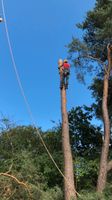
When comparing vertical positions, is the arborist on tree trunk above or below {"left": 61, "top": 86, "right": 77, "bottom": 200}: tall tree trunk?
above

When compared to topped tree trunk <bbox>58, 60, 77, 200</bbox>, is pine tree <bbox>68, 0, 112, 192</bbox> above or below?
above

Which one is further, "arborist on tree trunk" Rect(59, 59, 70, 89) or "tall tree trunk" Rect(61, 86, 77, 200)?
"arborist on tree trunk" Rect(59, 59, 70, 89)

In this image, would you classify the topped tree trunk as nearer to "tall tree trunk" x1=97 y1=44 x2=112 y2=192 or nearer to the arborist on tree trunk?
the arborist on tree trunk

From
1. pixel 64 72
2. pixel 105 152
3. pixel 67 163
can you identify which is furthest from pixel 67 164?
pixel 64 72

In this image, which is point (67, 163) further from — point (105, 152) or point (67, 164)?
point (105, 152)

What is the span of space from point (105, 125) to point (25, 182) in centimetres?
380

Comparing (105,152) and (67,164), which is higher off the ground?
(105,152)

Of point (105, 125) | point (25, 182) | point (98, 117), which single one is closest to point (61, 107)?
point (105, 125)

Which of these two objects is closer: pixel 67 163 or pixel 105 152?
pixel 67 163

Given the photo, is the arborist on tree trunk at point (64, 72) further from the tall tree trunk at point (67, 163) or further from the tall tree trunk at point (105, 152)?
the tall tree trunk at point (105, 152)

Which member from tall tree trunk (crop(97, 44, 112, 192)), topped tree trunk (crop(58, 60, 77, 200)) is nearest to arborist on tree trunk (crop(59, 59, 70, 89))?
topped tree trunk (crop(58, 60, 77, 200))

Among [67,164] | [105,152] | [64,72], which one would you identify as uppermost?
[64,72]

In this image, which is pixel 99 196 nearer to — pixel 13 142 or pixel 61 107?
pixel 61 107

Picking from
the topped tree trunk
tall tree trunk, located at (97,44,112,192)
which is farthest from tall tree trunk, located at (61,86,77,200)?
tall tree trunk, located at (97,44,112,192)
